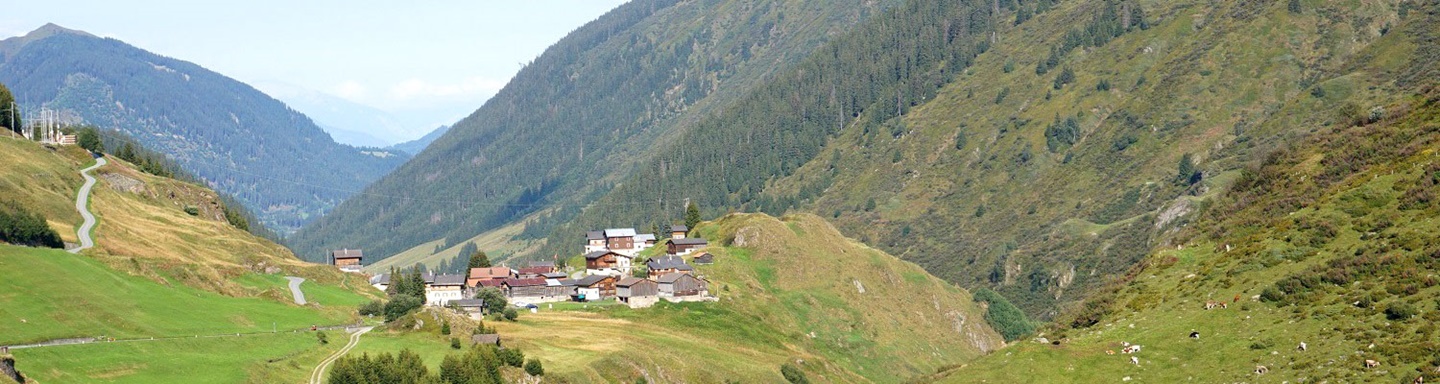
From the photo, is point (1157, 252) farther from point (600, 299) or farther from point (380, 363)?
point (600, 299)

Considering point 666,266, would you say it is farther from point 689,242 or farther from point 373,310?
point 373,310

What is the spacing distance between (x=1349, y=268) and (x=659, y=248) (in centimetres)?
12992

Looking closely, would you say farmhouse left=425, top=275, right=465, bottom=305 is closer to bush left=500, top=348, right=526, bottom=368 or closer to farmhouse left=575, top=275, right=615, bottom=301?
farmhouse left=575, top=275, right=615, bottom=301

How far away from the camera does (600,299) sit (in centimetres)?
16112

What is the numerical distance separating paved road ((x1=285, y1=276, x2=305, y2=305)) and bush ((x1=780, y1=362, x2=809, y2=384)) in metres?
48.6

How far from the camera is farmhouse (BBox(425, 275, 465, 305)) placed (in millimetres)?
165625

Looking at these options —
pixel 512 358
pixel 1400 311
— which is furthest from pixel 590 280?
pixel 1400 311

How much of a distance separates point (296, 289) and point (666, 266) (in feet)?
143

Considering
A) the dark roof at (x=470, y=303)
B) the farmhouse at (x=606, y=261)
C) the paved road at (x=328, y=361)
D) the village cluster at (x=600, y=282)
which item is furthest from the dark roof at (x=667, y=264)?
the paved road at (x=328, y=361)

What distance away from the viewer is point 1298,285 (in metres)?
69.3

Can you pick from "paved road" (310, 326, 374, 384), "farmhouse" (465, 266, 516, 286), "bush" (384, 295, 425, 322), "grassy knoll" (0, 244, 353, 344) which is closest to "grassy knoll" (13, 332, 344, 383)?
"paved road" (310, 326, 374, 384)

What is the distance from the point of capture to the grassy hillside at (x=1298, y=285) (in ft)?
200

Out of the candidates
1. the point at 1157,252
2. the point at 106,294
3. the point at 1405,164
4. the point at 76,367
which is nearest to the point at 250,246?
the point at 106,294

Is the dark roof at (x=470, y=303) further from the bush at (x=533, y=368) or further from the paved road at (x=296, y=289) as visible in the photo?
the bush at (x=533, y=368)
